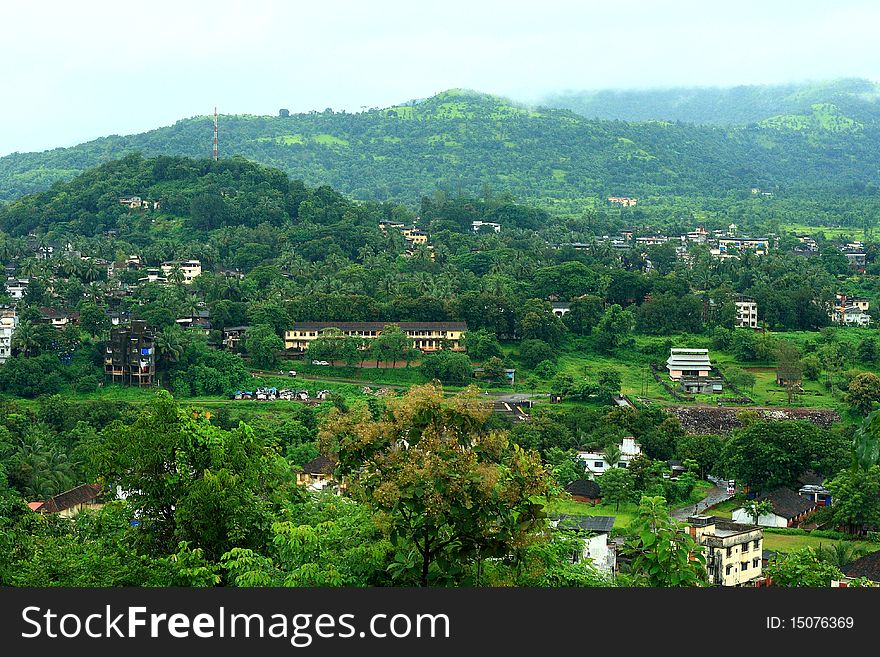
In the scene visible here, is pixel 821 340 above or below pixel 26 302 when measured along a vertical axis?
below

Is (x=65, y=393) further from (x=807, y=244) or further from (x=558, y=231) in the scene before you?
(x=807, y=244)

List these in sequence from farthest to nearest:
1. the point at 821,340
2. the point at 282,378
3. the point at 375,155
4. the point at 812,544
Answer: the point at 375,155 < the point at 821,340 < the point at 282,378 < the point at 812,544

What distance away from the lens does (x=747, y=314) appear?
48562 mm

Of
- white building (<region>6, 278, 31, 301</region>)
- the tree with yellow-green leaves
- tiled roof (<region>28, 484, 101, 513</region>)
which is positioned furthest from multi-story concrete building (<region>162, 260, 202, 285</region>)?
the tree with yellow-green leaves

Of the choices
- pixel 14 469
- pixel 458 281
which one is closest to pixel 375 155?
pixel 458 281

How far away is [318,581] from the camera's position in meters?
8.64

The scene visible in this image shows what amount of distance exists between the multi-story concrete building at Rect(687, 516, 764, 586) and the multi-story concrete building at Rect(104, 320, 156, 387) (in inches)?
898

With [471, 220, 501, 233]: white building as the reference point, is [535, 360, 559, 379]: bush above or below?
below

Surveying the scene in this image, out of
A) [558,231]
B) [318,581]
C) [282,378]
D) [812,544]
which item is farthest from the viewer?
[558,231]

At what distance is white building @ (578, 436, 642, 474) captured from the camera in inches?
1225

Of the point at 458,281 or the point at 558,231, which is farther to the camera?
the point at 558,231

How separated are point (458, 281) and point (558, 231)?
21.0 metres

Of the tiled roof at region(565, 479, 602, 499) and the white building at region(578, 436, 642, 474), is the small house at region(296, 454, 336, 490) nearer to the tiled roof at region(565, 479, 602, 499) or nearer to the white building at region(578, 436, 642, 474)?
the tiled roof at region(565, 479, 602, 499)

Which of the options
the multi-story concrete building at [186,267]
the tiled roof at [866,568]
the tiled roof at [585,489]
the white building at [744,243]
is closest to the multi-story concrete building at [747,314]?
the white building at [744,243]
